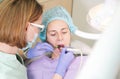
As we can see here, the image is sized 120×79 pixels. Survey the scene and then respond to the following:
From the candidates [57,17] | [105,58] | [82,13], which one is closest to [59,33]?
[57,17]

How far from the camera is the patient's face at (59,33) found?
1.54 metres

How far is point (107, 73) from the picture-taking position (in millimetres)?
562

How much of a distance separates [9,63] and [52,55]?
16.9 inches

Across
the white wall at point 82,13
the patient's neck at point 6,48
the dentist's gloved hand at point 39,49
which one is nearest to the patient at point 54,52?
the dentist's gloved hand at point 39,49

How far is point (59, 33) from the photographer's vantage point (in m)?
1.54

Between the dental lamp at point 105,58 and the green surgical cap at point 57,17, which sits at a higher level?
the dental lamp at point 105,58

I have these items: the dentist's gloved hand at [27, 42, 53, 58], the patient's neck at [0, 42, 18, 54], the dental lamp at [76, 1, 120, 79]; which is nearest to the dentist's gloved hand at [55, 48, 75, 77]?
the dentist's gloved hand at [27, 42, 53, 58]

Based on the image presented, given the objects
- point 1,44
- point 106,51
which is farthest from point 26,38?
point 106,51

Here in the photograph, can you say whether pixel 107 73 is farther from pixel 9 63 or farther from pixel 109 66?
pixel 9 63

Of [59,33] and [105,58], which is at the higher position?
[105,58]

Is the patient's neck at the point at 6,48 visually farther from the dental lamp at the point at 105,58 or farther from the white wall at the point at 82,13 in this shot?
the dental lamp at the point at 105,58

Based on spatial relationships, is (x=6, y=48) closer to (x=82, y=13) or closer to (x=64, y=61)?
(x=64, y=61)

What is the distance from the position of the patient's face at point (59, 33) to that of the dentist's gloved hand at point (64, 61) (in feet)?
0.25

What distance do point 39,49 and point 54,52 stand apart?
0.36 ft
